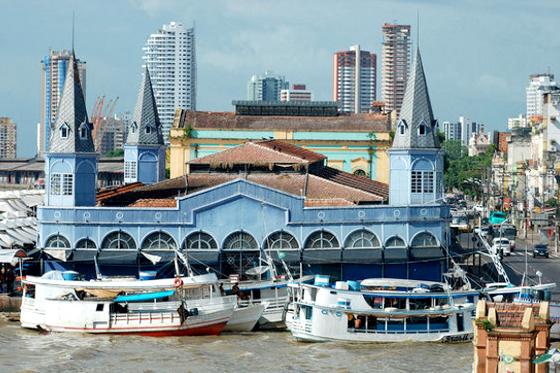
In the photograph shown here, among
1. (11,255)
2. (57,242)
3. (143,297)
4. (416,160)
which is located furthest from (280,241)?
(11,255)

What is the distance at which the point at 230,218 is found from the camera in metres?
65.1

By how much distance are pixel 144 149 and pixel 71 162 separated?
1644 centimetres

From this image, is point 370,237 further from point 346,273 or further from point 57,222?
point 57,222

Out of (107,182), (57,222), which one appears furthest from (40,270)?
(107,182)

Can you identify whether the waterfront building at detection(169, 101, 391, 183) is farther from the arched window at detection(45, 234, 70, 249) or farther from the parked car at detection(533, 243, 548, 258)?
the arched window at detection(45, 234, 70, 249)

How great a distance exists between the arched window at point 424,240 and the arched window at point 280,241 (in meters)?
5.36

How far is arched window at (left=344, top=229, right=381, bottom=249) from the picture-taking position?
2566 inches

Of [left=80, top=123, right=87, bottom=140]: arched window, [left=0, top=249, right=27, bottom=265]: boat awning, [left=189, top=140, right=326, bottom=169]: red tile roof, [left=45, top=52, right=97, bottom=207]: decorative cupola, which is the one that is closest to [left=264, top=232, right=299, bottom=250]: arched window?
[left=45, top=52, right=97, bottom=207]: decorative cupola

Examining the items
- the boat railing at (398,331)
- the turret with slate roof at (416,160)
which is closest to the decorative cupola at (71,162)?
the turret with slate roof at (416,160)

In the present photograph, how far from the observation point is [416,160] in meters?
67.4

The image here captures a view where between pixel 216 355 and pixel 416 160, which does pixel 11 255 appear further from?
pixel 416 160

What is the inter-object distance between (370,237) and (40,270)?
48.2 ft

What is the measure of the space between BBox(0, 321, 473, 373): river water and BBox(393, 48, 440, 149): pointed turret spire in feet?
43.3

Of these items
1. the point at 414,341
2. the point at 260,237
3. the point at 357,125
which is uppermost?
the point at 357,125
